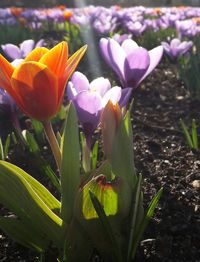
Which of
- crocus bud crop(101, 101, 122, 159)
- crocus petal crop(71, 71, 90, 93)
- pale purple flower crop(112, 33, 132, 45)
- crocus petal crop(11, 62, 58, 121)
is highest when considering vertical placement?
crocus petal crop(11, 62, 58, 121)

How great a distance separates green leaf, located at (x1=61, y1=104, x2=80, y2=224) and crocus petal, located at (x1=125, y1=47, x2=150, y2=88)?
0.44 meters

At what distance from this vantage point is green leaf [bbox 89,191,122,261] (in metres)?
0.85

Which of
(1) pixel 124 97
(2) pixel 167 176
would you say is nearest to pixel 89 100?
(1) pixel 124 97

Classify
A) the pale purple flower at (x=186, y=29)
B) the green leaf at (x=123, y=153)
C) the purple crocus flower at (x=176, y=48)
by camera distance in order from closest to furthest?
1. the green leaf at (x=123, y=153)
2. the purple crocus flower at (x=176, y=48)
3. the pale purple flower at (x=186, y=29)

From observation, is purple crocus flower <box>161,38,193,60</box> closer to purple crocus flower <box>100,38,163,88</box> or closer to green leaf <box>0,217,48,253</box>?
purple crocus flower <box>100,38,163,88</box>

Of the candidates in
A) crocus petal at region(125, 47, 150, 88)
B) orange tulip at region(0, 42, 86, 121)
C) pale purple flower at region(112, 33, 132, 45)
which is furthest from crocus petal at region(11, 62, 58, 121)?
pale purple flower at region(112, 33, 132, 45)

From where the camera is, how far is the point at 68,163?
36.4 inches

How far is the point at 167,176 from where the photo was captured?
4.92 feet

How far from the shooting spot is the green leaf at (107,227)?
0.85 metres

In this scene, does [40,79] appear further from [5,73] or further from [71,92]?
[71,92]

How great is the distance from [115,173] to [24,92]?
0.28 meters

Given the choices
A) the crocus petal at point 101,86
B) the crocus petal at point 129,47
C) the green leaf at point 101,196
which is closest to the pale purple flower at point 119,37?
the crocus petal at point 129,47

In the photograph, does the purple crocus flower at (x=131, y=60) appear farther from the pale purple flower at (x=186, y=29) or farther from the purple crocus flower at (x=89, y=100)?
the pale purple flower at (x=186, y=29)

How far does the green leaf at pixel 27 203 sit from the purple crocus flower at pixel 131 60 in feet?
1.68
